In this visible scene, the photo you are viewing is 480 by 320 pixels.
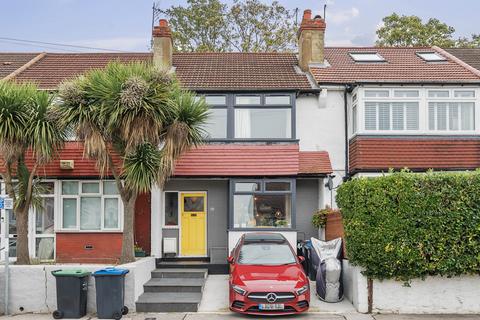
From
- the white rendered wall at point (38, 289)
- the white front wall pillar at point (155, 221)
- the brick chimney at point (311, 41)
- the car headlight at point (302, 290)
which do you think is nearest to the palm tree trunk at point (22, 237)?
the white rendered wall at point (38, 289)

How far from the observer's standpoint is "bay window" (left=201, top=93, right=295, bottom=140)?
1677cm

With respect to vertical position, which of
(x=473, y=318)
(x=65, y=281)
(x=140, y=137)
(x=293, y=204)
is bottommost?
(x=473, y=318)

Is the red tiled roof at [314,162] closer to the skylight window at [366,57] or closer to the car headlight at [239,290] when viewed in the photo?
the skylight window at [366,57]

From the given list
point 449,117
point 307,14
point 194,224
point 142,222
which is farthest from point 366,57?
point 142,222

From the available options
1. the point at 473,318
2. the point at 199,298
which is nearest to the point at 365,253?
the point at 473,318

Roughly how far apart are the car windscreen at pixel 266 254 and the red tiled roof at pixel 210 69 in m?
5.44

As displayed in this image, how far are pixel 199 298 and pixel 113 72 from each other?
5.66 m

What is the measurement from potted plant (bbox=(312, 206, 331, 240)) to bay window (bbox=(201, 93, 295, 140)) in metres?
2.40

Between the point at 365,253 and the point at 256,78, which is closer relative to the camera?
the point at 365,253

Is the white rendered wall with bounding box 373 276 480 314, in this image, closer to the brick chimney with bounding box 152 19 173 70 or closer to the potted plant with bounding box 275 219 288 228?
the potted plant with bounding box 275 219 288 228

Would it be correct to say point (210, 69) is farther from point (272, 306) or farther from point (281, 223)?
point (272, 306)

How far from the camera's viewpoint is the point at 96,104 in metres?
13.4

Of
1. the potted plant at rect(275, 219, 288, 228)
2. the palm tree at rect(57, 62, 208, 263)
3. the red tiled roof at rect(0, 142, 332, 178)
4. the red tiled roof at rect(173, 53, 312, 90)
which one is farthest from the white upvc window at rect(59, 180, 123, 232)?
the potted plant at rect(275, 219, 288, 228)

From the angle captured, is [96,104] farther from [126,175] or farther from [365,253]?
[365,253]
